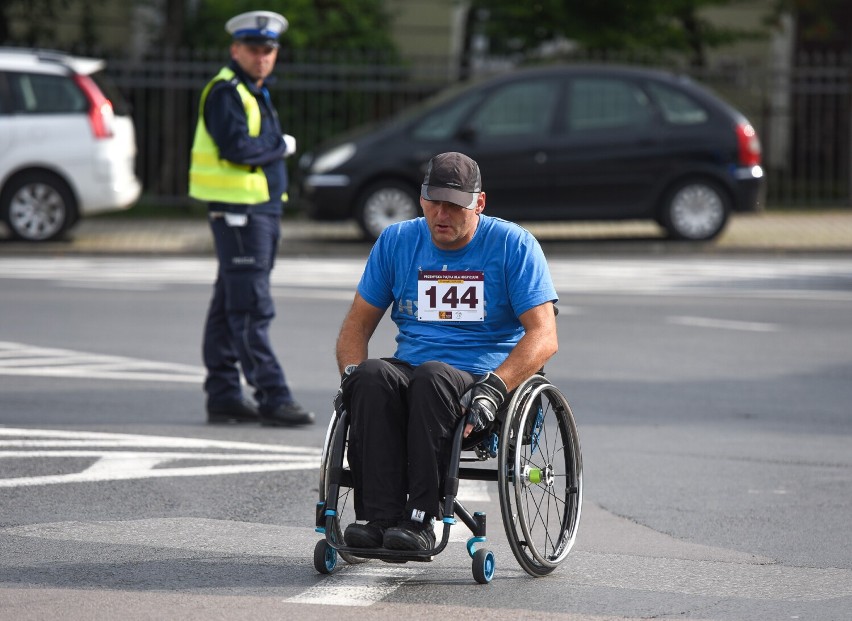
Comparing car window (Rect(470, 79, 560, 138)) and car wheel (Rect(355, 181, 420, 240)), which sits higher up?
car window (Rect(470, 79, 560, 138))

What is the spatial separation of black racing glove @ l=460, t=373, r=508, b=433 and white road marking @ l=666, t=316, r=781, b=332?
7.60 m

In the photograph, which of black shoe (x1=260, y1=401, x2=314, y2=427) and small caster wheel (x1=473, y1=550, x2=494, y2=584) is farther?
black shoe (x1=260, y1=401, x2=314, y2=427)

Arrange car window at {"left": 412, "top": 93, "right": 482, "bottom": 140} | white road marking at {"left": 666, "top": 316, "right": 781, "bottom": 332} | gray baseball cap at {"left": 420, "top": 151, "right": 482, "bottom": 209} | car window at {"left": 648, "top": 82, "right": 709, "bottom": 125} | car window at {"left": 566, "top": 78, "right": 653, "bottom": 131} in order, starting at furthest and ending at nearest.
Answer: car window at {"left": 648, "top": 82, "right": 709, "bottom": 125} < car window at {"left": 566, "top": 78, "right": 653, "bottom": 131} < car window at {"left": 412, "top": 93, "right": 482, "bottom": 140} < white road marking at {"left": 666, "top": 316, "right": 781, "bottom": 332} < gray baseball cap at {"left": 420, "top": 151, "right": 482, "bottom": 209}

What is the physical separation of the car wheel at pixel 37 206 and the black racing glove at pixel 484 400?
12.7m

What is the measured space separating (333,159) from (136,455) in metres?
10.4

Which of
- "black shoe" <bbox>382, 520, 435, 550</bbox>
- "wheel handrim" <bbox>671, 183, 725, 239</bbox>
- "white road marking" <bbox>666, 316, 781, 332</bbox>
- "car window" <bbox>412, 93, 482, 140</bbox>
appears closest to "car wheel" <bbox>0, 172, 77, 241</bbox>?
"car window" <bbox>412, 93, 482, 140</bbox>

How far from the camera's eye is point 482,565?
18.0 ft

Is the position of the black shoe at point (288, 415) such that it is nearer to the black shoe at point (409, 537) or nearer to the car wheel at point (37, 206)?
the black shoe at point (409, 537)

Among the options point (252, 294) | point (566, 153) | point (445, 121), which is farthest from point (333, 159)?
point (252, 294)

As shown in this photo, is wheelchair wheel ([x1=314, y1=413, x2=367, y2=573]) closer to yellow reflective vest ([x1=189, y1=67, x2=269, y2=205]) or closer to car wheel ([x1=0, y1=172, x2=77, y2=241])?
yellow reflective vest ([x1=189, y1=67, x2=269, y2=205])

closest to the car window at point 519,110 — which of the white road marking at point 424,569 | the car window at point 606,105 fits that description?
the car window at point 606,105

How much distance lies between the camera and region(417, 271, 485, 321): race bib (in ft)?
19.4

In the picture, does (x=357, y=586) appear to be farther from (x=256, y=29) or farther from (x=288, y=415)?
(x=256, y=29)

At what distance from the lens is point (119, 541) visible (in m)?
6.07
